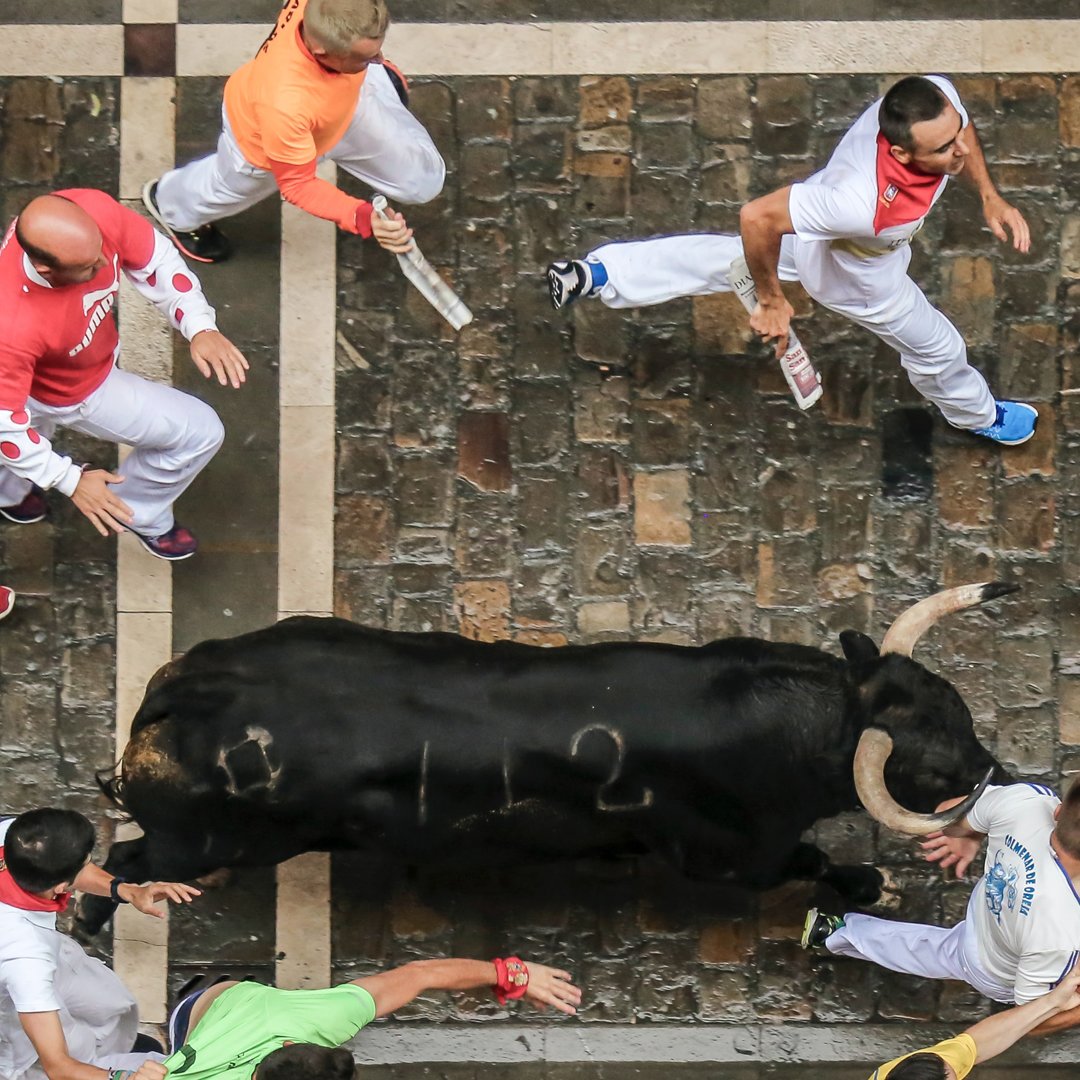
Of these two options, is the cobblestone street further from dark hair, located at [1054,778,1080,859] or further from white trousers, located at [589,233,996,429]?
dark hair, located at [1054,778,1080,859]

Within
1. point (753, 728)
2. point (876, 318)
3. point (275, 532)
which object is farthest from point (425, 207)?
point (753, 728)

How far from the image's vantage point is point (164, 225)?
7305 mm

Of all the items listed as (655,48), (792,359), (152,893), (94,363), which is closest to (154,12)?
A: (94,363)

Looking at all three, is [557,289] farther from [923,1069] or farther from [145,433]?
[923,1069]

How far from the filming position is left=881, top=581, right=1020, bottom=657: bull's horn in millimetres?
5500

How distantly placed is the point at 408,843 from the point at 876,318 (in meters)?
3.12

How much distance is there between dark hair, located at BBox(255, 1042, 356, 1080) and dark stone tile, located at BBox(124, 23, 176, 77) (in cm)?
502

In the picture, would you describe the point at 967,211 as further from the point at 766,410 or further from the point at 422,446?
the point at 422,446

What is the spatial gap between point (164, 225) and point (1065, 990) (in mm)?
5496

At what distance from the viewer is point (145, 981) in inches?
278

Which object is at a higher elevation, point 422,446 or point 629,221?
point 629,221

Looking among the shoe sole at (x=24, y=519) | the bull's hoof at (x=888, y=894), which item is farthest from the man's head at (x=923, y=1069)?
the shoe sole at (x=24, y=519)

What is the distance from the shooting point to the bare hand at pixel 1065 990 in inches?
213

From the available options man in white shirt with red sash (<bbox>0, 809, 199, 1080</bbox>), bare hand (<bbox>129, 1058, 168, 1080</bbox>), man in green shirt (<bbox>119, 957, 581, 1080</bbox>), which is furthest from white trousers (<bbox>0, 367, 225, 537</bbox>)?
bare hand (<bbox>129, 1058, 168, 1080</bbox>)
